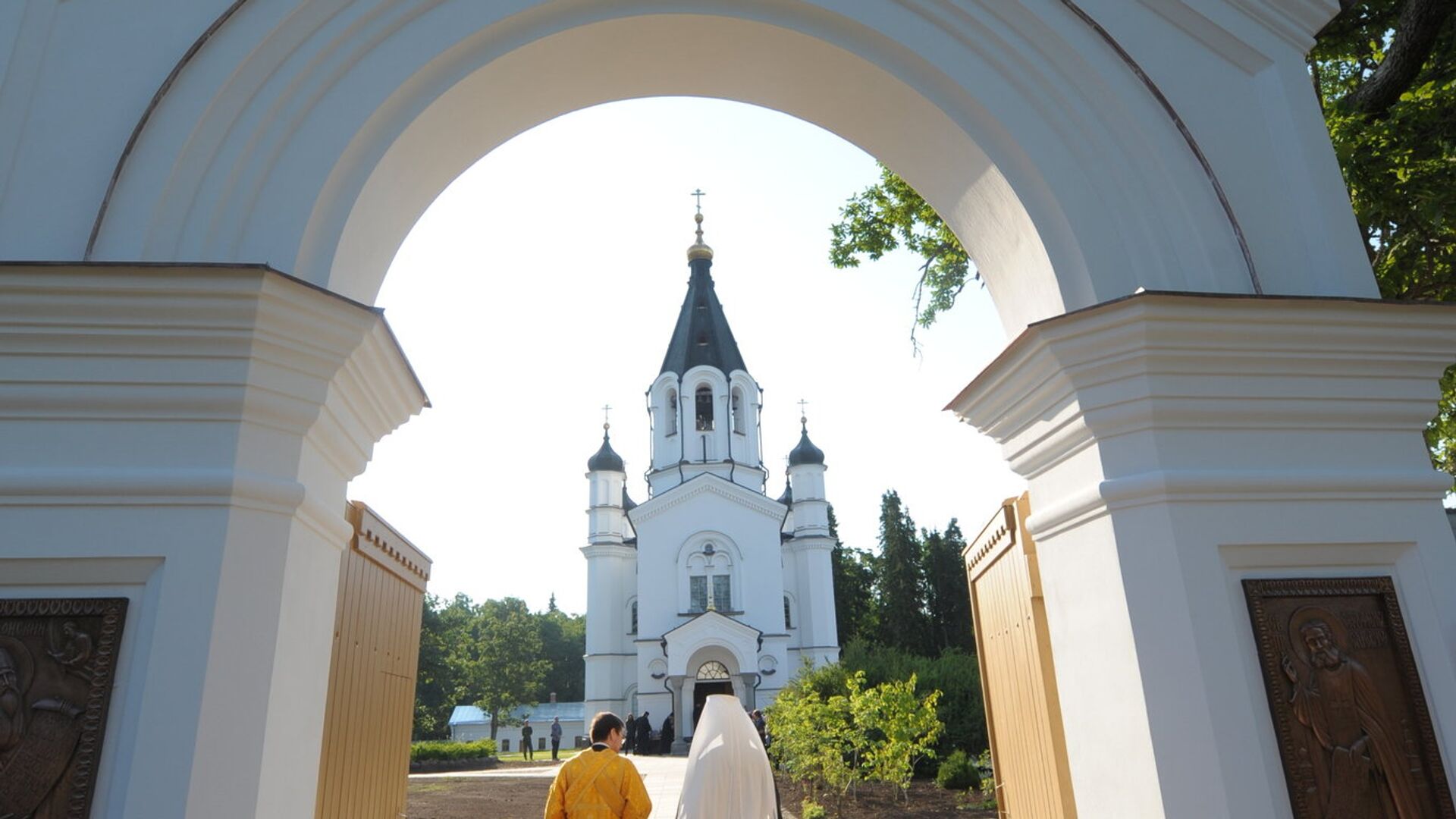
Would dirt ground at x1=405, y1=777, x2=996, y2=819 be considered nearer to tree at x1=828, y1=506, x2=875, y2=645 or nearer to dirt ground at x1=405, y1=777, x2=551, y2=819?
dirt ground at x1=405, y1=777, x2=551, y2=819

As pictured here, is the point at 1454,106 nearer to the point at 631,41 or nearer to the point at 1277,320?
the point at 1277,320

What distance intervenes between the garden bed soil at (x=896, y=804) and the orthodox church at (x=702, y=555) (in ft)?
52.9

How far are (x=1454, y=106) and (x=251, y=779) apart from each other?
7.58 m

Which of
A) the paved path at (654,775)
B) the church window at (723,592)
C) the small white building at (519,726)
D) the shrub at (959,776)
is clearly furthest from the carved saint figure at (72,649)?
the small white building at (519,726)

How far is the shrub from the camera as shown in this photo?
1531 cm

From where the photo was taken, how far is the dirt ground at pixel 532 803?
13.0 meters

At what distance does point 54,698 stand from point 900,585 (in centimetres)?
5263

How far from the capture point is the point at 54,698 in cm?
287

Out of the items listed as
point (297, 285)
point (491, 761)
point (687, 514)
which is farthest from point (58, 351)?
point (687, 514)

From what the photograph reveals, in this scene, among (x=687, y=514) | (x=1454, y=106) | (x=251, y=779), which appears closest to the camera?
(x=251, y=779)

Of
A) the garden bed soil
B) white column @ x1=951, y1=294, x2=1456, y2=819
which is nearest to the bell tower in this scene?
the garden bed soil

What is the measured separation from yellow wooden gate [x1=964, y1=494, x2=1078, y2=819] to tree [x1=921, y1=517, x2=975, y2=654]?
49.4 meters

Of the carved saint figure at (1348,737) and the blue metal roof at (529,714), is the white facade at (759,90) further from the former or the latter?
the blue metal roof at (529,714)

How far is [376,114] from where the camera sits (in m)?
3.72
